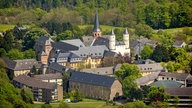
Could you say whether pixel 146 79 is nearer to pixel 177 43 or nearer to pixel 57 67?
pixel 57 67

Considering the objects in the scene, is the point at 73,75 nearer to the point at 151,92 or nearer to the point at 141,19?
the point at 151,92

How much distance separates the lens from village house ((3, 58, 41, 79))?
49.2m

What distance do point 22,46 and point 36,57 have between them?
448cm

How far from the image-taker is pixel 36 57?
53.2m

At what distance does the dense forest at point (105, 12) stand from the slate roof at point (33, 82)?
21.4m

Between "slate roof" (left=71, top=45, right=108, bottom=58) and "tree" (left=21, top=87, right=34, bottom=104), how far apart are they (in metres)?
8.49

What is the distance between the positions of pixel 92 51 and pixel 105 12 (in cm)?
2032

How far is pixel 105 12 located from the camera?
71.9 m

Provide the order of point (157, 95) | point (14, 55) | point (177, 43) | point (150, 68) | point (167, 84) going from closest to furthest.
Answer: point (157, 95) → point (167, 84) → point (150, 68) → point (14, 55) → point (177, 43)

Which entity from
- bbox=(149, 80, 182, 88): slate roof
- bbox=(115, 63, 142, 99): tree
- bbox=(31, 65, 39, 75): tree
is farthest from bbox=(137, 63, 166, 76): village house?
bbox=(31, 65, 39, 75): tree

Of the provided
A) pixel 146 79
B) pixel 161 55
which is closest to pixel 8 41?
pixel 161 55

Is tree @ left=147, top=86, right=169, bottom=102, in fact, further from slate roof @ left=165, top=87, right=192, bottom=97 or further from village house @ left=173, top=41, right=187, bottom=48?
village house @ left=173, top=41, right=187, bottom=48

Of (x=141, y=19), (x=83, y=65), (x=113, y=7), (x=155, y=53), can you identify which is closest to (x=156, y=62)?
(x=155, y=53)

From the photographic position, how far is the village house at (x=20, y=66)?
49.2m
